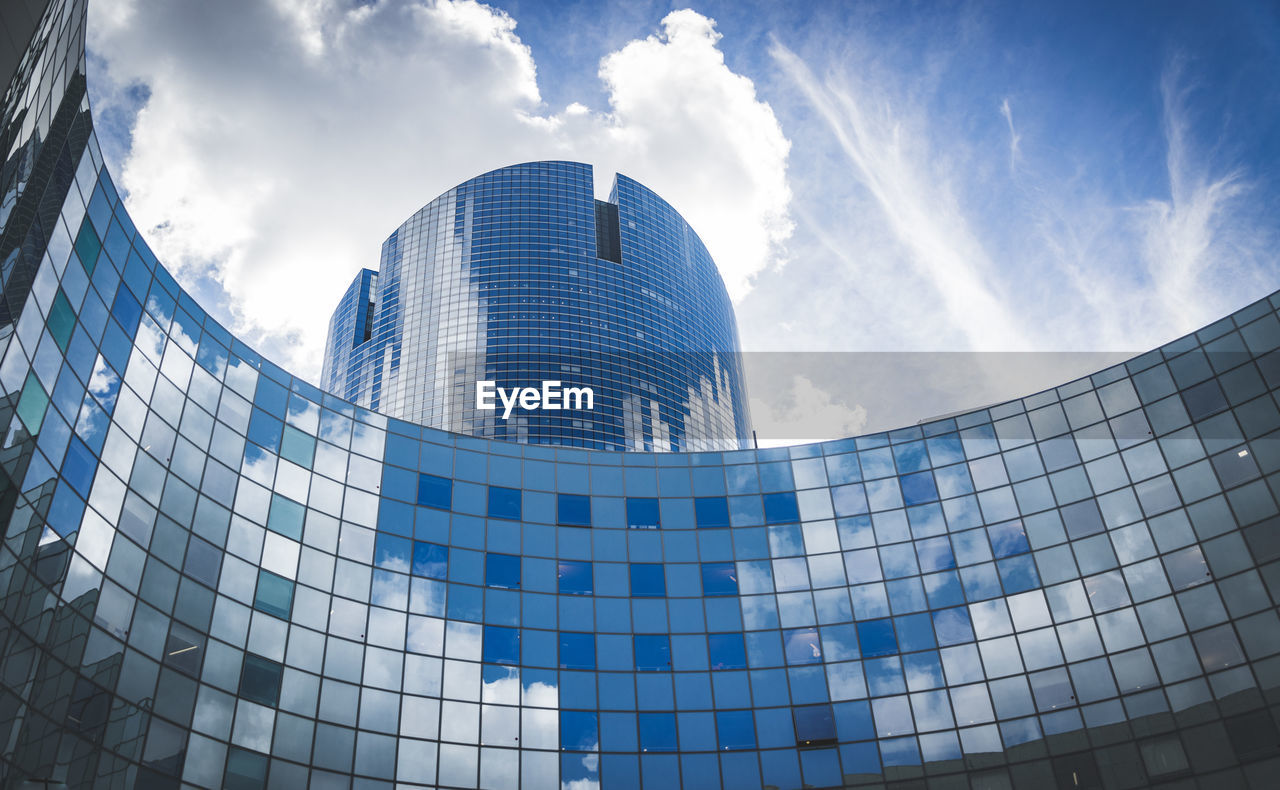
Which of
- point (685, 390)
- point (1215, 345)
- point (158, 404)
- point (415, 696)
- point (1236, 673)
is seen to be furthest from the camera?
point (685, 390)

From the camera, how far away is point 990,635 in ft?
144

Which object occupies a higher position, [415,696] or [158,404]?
[158,404]

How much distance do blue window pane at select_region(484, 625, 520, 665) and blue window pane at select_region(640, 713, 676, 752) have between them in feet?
23.1

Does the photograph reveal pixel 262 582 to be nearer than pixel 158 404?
No

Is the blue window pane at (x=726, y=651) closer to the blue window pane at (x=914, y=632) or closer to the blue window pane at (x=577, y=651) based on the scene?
the blue window pane at (x=577, y=651)

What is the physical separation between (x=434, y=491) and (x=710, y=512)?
1540cm

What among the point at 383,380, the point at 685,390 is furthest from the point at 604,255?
the point at 383,380

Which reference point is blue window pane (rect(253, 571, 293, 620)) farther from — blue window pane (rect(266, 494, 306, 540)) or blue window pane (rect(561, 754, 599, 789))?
blue window pane (rect(561, 754, 599, 789))

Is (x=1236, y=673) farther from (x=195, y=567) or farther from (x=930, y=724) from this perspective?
(x=195, y=567)

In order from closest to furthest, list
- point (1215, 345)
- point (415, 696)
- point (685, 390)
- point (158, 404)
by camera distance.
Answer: point (158, 404) < point (415, 696) < point (1215, 345) < point (685, 390)

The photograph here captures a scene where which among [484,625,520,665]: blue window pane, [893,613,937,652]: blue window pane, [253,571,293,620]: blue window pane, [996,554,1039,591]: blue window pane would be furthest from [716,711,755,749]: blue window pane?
[253,571,293,620]: blue window pane

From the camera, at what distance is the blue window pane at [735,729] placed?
4406cm

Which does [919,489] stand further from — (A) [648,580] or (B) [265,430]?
(B) [265,430]

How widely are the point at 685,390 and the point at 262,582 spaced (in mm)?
126940
